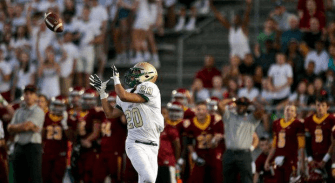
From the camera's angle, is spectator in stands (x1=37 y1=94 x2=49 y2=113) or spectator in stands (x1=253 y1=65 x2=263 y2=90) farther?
spectator in stands (x1=253 y1=65 x2=263 y2=90)

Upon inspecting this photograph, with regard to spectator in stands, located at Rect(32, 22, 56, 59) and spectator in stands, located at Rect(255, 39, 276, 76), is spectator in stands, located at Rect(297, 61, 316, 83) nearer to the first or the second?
spectator in stands, located at Rect(255, 39, 276, 76)

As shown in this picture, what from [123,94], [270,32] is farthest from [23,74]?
[123,94]

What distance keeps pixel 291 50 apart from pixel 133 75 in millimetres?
6576

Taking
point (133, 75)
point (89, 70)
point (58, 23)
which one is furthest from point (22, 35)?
point (133, 75)

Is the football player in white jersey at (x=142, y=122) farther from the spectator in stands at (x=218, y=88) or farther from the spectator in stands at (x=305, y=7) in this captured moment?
the spectator in stands at (x=305, y=7)

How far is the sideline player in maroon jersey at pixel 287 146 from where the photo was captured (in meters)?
14.0

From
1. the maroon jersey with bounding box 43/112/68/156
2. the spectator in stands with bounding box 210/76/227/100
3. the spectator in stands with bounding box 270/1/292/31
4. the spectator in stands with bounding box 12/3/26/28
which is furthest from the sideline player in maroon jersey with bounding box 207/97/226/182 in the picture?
the spectator in stands with bounding box 12/3/26/28

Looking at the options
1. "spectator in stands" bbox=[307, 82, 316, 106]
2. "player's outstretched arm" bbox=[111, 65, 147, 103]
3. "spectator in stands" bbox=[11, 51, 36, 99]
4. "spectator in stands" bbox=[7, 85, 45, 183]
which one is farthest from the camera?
"spectator in stands" bbox=[11, 51, 36, 99]

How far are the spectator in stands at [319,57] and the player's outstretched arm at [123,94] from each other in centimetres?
661

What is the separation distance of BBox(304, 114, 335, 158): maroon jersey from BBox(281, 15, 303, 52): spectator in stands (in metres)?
3.93

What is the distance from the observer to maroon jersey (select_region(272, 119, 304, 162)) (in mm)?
14055

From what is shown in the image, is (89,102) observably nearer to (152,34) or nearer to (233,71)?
(233,71)

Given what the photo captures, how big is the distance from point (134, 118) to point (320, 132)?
13.1ft

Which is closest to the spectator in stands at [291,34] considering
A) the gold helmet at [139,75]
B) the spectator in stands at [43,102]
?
→ the spectator in stands at [43,102]
